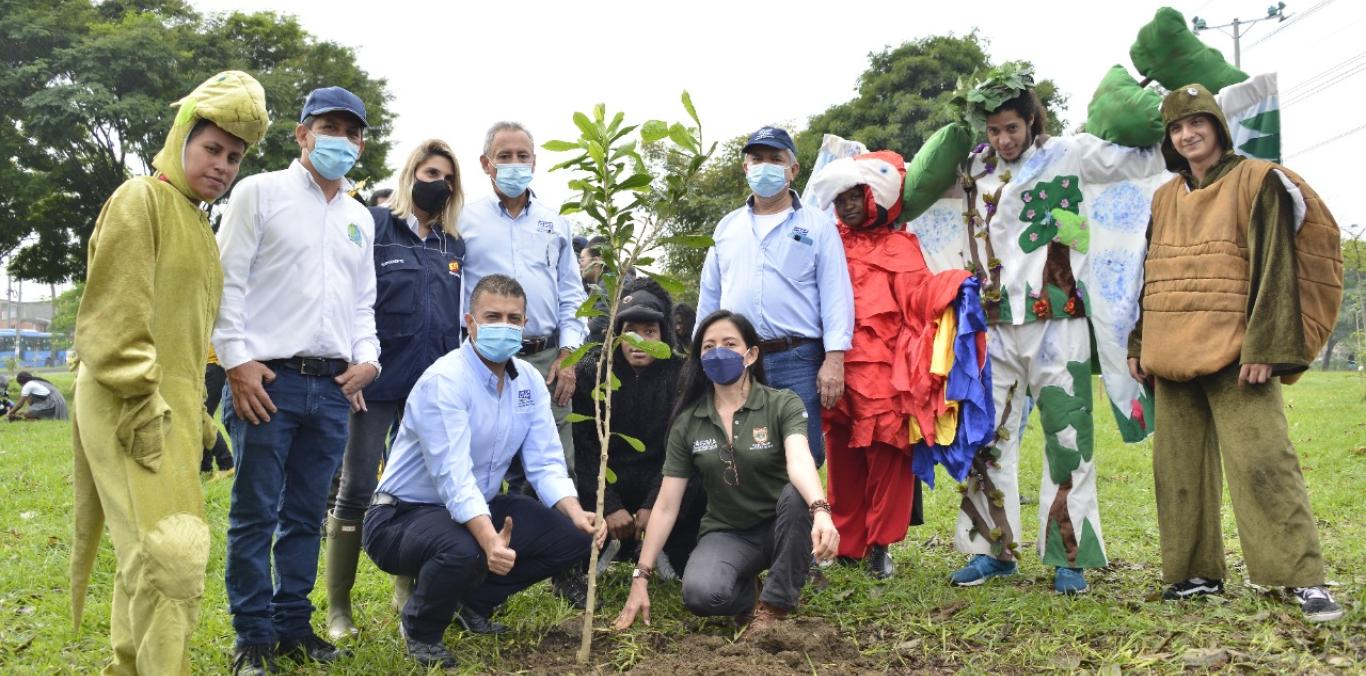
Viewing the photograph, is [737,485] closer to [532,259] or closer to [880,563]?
[880,563]

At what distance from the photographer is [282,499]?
3.59 metres

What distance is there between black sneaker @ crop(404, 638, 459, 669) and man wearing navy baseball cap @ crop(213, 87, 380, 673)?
291mm

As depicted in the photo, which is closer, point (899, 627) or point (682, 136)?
point (682, 136)

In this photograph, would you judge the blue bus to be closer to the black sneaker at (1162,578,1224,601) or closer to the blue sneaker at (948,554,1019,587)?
the blue sneaker at (948,554,1019,587)

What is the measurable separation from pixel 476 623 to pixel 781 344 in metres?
1.80

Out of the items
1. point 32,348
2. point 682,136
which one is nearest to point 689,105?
point 682,136

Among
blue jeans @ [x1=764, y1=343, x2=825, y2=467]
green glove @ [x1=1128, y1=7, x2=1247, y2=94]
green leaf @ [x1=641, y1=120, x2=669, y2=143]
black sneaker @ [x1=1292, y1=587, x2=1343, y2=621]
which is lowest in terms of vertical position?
black sneaker @ [x1=1292, y1=587, x2=1343, y2=621]

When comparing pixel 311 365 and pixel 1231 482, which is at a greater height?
pixel 311 365

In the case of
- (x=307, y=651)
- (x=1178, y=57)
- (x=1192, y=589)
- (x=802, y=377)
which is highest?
(x=1178, y=57)

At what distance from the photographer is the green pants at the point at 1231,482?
145 inches

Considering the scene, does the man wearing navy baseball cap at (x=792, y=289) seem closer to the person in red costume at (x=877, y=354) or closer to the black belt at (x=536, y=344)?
the person in red costume at (x=877, y=354)

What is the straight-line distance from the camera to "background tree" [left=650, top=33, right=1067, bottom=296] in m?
20.3

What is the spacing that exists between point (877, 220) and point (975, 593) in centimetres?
180

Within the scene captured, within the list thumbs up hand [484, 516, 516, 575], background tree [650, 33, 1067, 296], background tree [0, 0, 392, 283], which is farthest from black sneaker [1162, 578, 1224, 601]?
background tree [0, 0, 392, 283]
